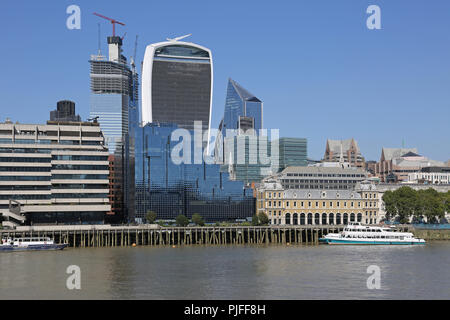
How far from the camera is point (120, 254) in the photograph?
132 metres

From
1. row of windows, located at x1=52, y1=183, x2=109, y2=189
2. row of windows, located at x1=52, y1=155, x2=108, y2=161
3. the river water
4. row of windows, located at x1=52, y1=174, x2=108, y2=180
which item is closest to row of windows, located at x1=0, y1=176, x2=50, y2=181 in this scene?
row of windows, located at x1=52, y1=174, x2=108, y2=180

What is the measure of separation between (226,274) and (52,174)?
93382mm

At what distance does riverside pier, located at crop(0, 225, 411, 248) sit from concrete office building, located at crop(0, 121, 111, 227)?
13709mm

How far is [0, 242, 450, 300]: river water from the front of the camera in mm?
79000

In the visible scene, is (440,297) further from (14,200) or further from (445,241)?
(14,200)

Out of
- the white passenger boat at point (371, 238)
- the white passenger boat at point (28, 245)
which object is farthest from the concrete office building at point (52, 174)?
the white passenger boat at point (371, 238)

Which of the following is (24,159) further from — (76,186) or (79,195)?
(79,195)

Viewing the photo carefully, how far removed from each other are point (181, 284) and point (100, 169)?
100 meters

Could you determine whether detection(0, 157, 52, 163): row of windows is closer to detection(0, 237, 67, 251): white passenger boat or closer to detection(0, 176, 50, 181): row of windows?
detection(0, 176, 50, 181): row of windows

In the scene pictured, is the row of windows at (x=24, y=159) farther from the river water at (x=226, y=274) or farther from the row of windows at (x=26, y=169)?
the river water at (x=226, y=274)

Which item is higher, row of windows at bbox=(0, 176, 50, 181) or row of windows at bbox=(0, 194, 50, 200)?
row of windows at bbox=(0, 176, 50, 181)
